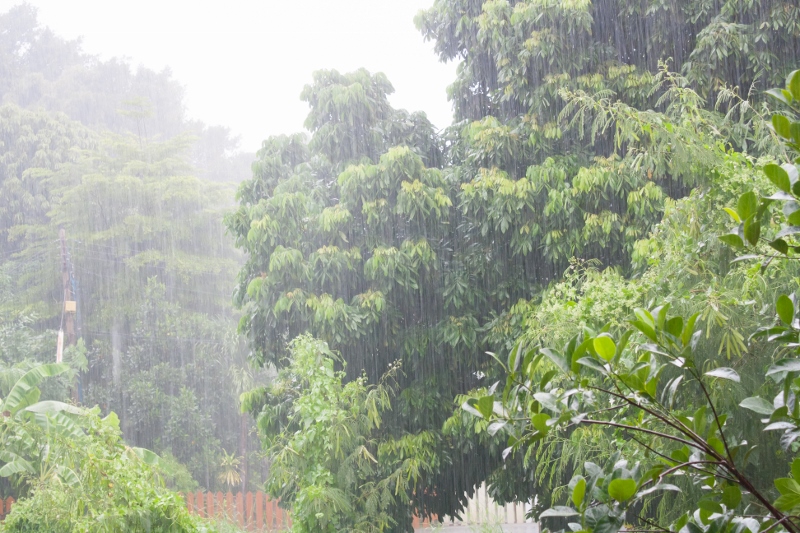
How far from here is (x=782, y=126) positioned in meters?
0.69

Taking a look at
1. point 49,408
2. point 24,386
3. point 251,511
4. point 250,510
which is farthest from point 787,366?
point 250,510

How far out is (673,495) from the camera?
2.35m

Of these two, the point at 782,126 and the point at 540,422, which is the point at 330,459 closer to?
the point at 540,422

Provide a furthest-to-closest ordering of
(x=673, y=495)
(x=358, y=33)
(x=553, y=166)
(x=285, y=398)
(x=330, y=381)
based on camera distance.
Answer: (x=358, y=33)
(x=285, y=398)
(x=553, y=166)
(x=330, y=381)
(x=673, y=495)

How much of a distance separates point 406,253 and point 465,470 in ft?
5.16

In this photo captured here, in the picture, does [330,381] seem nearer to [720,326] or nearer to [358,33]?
[720,326]

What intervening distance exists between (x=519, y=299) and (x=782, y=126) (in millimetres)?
3512

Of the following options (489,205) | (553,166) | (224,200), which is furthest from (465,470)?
(224,200)

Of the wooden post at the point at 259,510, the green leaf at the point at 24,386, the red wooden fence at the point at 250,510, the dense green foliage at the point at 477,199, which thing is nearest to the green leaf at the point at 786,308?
the dense green foliage at the point at 477,199

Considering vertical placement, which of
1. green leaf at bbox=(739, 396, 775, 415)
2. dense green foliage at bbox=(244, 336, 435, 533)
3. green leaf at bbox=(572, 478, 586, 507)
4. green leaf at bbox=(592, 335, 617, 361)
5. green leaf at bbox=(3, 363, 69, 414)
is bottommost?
dense green foliage at bbox=(244, 336, 435, 533)

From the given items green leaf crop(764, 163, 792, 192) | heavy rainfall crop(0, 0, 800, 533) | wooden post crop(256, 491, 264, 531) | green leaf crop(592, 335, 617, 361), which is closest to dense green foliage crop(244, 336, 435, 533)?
heavy rainfall crop(0, 0, 800, 533)

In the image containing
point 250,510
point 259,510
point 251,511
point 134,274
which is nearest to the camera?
point 251,511

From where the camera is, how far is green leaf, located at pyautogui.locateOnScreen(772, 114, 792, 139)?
2.20 ft

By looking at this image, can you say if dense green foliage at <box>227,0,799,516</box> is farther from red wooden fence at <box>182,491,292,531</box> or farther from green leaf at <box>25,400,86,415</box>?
red wooden fence at <box>182,491,292,531</box>
